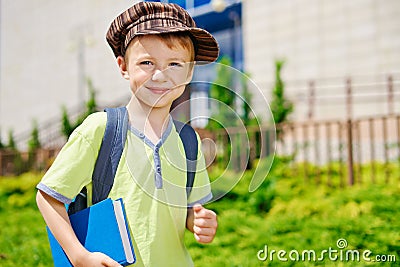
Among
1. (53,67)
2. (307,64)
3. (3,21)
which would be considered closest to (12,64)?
(3,21)

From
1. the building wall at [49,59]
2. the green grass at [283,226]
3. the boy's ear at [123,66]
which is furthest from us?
the building wall at [49,59]

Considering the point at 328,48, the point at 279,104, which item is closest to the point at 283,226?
the point at 279,104

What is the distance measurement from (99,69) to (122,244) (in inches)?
666

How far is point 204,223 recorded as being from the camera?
4.73 feet

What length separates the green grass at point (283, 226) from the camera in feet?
10.8

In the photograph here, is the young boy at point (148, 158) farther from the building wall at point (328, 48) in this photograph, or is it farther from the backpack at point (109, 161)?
the building wall at point (328, 48)

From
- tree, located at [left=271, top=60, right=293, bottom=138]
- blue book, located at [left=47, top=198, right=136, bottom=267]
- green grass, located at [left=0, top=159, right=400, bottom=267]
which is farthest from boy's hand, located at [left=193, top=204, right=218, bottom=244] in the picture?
tree, located at [left=271, top=60, right=293, bottom=138]

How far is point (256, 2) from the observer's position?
45.1 feet

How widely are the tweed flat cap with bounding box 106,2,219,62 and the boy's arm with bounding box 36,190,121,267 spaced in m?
0.47

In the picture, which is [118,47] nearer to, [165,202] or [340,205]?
[165,202]

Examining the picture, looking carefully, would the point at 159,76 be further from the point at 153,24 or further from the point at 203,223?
the point at 203,223

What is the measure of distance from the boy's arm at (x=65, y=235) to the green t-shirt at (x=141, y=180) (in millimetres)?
36

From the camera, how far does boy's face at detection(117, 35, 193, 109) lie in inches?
54.8

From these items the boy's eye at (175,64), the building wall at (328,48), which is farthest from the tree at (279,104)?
the boy's eye at (175,64)
